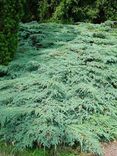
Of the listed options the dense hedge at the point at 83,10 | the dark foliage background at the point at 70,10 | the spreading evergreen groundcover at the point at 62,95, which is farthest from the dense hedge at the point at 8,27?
the dense hedge at the point at 83,10

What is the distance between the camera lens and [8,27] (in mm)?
7578

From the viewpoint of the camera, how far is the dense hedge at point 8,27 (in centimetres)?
750

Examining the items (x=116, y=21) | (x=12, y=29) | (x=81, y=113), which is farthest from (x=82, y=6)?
(x=81, y=113)

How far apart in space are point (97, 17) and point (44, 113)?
6.14m

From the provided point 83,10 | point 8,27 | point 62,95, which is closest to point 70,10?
point 83,10

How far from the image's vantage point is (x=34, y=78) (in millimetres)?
6461

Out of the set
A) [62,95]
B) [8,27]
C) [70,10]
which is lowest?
[70,10]

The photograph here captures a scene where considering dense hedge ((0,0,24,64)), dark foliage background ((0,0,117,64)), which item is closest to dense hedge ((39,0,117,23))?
dark foliage background ((0,0,117,64))

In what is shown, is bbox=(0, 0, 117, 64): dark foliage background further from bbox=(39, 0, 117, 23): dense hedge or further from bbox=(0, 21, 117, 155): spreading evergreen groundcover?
bbox=(0, 21, 117, 155): spreading evergreen groundcover

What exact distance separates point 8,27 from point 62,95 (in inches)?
78.2

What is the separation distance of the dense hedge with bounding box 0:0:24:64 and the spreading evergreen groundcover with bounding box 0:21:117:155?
209 millimetres

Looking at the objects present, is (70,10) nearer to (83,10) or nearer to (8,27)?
(83,10)

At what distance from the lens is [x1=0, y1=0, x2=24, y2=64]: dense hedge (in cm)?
750

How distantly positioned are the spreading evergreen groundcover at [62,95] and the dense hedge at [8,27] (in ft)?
0.68
